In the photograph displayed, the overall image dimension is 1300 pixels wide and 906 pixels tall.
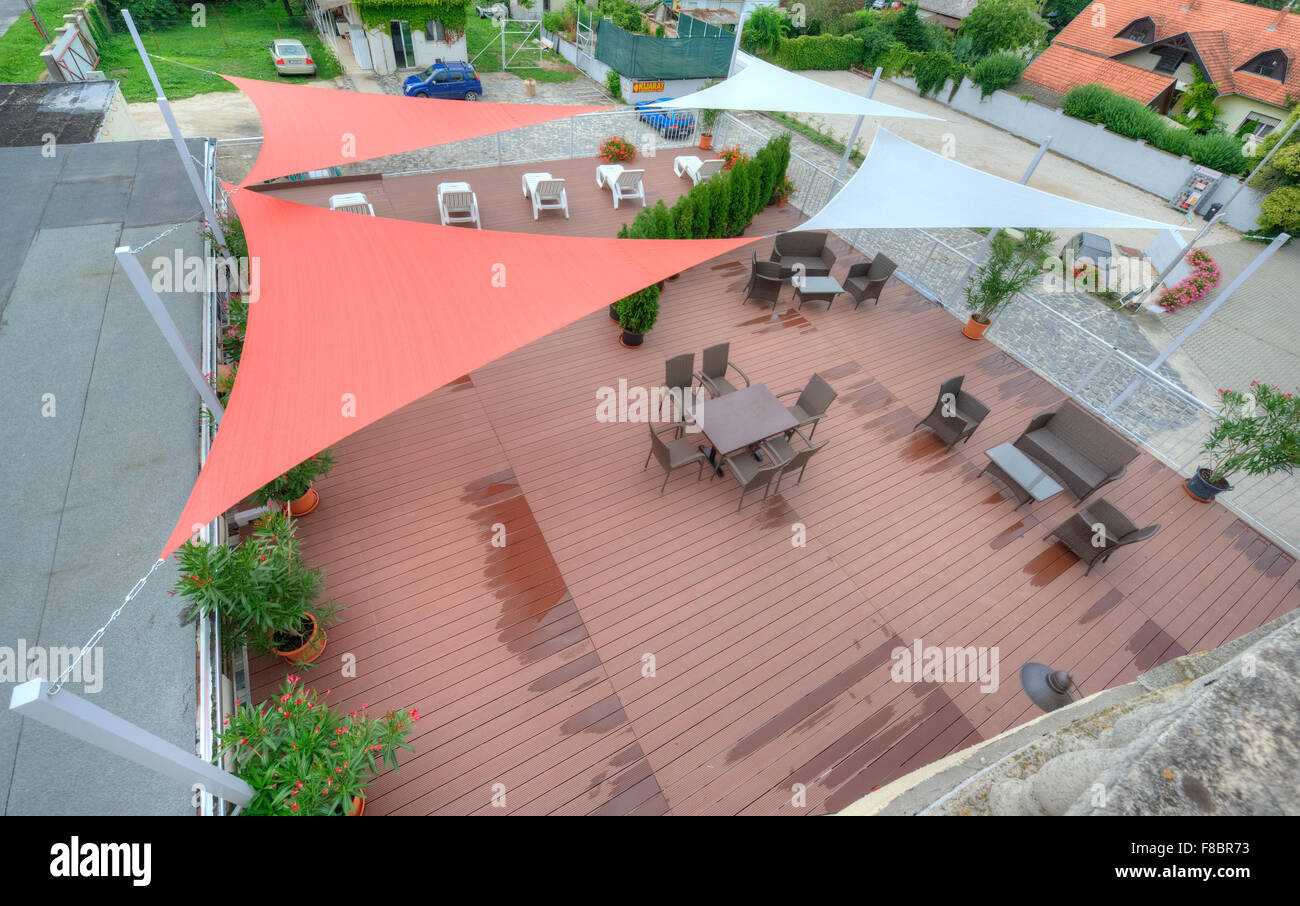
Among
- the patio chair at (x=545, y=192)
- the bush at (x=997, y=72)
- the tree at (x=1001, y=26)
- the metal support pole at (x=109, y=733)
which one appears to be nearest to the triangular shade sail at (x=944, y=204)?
the patio chair at (x=545, y=192)

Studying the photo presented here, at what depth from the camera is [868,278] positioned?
7.75 m

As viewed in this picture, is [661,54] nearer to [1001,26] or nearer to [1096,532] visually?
[1001,26]

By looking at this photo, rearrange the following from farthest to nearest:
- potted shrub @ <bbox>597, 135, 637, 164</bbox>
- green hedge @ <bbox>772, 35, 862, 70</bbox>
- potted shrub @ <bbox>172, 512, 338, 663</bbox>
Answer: green hedge @ <bbox>772, 35, 862, 70</bbox>
potted shrub @ <bbox>597, 135, 637, 164</bbox>
potted shrub @ <bbox>172, 512, 338, 663</bbox>

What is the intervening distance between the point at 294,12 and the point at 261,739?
28.4m

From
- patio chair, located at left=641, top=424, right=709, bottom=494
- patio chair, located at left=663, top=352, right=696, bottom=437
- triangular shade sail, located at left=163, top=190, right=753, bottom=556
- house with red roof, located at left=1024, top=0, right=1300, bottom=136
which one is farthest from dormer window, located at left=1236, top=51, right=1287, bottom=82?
patio chair, located at left=641, top=424, right=709, bottom=494

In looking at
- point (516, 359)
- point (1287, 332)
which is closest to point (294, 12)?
point (516, 359)

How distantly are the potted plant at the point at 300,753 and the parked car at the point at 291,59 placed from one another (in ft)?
67.1

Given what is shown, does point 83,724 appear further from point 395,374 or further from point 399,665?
point 395,374

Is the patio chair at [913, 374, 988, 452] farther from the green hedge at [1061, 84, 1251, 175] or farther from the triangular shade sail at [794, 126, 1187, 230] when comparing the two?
the green hedge at [1061, 84, 1251, 175]

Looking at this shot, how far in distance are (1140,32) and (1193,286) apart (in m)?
20.6

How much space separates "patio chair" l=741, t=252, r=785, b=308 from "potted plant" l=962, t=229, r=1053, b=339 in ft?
8.54

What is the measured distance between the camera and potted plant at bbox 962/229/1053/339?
6816 mm

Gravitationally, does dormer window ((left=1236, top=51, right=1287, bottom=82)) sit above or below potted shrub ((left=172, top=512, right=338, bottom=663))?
above

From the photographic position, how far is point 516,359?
647 cm
